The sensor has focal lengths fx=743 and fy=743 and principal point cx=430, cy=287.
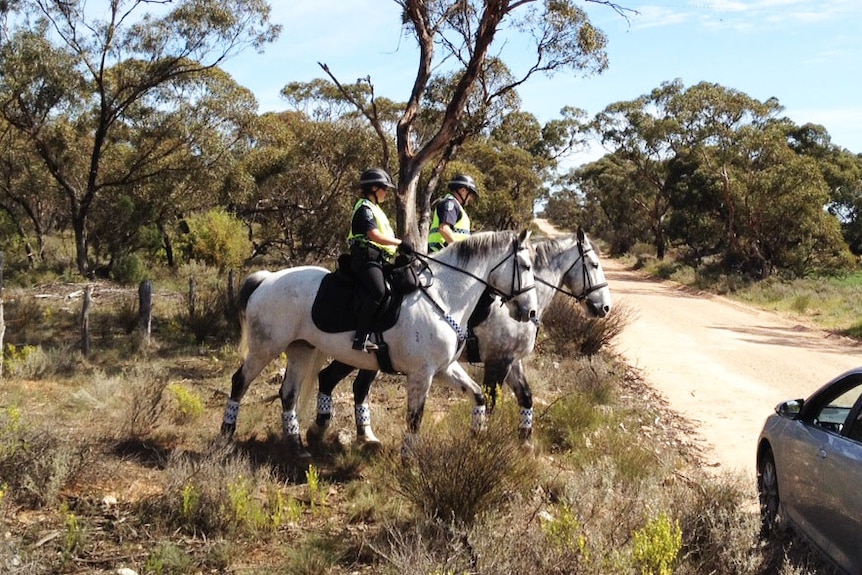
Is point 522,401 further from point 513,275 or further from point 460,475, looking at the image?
point 460,475

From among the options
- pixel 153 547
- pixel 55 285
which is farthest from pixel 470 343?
pixel 55 285

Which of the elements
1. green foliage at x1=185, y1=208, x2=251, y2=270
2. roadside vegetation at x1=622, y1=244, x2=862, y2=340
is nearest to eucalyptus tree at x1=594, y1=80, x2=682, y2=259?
roadside vegetation at x1=622, y1=244, x2=862, y2=340

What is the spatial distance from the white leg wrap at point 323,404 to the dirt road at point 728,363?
3.85 meters

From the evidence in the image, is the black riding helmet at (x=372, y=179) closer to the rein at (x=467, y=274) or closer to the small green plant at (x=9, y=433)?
the rein at (x=467, y=274)

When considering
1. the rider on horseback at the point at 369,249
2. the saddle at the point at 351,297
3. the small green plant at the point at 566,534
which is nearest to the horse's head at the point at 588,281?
the saddle at the point at 351,297

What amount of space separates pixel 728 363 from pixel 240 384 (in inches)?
371

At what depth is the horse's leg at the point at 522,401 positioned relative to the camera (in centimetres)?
712

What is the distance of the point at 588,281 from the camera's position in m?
7.67

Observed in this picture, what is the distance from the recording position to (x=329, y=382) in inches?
295

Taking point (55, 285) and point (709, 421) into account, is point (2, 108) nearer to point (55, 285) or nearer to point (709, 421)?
point (55, 285)

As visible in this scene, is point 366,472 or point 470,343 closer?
point 366,472

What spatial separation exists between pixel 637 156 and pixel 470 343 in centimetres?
3544

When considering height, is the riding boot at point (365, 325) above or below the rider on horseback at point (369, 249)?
below

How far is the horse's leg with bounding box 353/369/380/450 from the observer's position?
691cm
